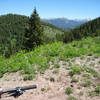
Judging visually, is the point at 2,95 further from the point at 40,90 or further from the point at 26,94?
the point at 40,90

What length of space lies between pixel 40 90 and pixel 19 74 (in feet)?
5.23

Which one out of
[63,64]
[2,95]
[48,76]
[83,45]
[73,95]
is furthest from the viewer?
[83,45]

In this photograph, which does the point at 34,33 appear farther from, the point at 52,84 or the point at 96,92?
the point at 96,92

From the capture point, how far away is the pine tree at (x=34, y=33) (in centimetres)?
3086

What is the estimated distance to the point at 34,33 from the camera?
3108 centimetres

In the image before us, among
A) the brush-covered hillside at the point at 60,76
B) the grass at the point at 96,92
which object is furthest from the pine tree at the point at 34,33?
the grass at the point at 96,92

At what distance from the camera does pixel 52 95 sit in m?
4.59

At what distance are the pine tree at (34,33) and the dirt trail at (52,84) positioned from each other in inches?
949

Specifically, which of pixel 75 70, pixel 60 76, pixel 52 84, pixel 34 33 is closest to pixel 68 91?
pixel 52 84

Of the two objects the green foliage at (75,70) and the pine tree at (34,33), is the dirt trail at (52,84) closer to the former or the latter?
the green foliage at (75,70)

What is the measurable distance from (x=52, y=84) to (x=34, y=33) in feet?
86.8

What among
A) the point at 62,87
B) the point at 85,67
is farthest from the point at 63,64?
the point at 62,87

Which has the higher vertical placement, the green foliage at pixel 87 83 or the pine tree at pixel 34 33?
the pine tree at pixel 34 33

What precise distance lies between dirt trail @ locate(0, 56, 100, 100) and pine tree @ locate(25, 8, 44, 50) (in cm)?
2411
